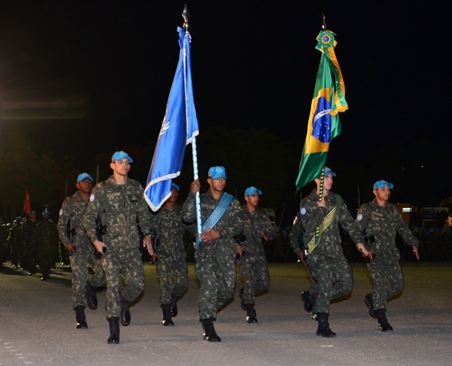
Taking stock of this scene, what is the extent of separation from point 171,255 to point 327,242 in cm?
278

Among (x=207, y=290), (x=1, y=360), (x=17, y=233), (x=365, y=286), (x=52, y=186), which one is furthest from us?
(x=52, y=186)

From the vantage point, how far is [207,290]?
10.2 m

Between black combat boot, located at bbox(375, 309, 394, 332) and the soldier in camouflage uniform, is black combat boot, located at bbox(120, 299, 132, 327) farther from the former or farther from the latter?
black combat boot, located at bbox(375, 309, 394, 332)

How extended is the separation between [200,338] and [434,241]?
2721cm

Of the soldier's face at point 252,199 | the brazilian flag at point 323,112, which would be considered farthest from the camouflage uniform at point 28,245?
the brazilian flag at point 323,112

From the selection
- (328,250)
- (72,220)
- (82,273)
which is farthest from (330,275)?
(72,220)

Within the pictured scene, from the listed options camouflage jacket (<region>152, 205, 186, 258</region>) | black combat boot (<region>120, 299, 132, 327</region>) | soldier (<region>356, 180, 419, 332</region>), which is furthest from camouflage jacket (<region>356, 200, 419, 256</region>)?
black combat boot (<region>120, 299, 132, 327</region>)

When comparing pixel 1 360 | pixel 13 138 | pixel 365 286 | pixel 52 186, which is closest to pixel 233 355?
pixel 1 360

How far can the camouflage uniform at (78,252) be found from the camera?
1184 centimetres

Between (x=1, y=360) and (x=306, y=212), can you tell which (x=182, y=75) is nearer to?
(x=306, y=212)

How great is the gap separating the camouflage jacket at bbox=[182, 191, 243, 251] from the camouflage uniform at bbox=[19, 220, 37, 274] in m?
14.9

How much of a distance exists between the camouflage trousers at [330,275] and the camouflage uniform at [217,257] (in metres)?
1.00

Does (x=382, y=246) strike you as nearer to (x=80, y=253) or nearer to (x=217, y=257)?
(x=217, y=257)

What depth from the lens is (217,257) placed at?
10.4 m
